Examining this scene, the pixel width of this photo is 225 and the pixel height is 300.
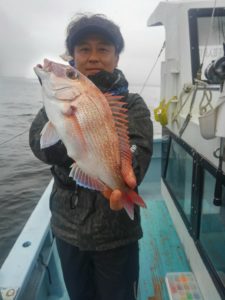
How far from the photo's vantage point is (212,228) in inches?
104

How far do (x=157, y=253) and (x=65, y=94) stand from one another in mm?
2815

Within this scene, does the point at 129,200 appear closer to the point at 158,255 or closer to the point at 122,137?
the point at 122,137

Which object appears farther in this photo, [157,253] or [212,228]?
[157,253]

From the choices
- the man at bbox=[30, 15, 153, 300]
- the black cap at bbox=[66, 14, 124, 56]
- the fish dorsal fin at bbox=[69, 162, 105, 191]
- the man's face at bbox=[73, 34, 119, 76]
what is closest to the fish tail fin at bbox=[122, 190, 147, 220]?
the fish dorsal fin at bbox=[69, 162, 105, 191]

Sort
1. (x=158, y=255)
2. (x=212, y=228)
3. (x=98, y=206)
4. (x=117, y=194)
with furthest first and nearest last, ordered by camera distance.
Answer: (x=158, y=255), (x=212, y=228), (x=98, y=206), (x=117, y=194)

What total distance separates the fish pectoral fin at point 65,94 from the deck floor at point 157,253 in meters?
2.33

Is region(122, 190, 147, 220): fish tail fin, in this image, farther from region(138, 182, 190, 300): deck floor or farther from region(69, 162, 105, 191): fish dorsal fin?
region(138, 182, 190, 300): deck floor

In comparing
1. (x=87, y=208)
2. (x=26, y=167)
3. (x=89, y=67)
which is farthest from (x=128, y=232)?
(x=26, y=167)

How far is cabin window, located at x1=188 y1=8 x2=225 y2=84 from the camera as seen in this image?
140 inches

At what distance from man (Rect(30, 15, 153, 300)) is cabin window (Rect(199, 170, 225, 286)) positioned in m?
0.83

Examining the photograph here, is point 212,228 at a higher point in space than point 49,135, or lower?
lower

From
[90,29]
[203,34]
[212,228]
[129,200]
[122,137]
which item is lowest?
[212,228]

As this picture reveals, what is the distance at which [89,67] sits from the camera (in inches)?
74.7

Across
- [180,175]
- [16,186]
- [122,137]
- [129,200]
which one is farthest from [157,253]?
[16,186]
